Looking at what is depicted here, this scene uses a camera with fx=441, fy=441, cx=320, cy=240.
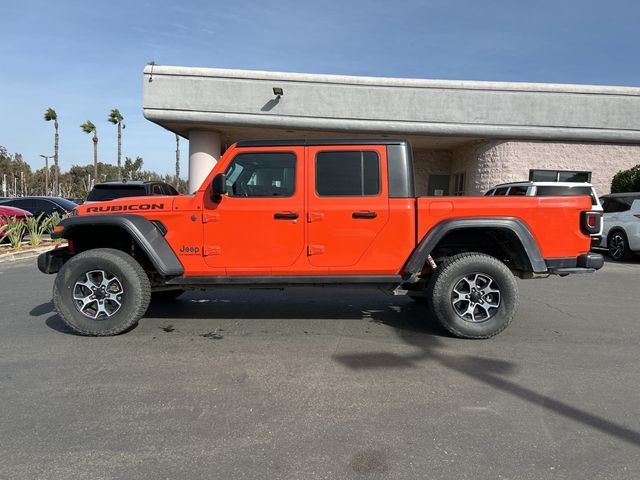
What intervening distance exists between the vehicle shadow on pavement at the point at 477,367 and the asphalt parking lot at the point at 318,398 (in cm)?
2

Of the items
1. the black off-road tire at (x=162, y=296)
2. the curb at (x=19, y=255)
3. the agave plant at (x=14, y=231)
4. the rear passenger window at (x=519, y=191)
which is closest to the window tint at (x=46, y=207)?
the agave plant at (x=14, y=231)

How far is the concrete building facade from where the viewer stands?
14.4m

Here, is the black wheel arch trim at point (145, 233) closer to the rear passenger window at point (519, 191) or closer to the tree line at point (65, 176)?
the rear passenger window at point (519, 191)

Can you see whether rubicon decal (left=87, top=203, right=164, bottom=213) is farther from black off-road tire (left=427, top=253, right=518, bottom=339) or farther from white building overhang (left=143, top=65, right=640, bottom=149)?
white building overhang (left=143, top=65, right=640, bottom=149)

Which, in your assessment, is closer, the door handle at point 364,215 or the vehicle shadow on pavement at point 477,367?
the vehicle shadow on pavement at point 477,367

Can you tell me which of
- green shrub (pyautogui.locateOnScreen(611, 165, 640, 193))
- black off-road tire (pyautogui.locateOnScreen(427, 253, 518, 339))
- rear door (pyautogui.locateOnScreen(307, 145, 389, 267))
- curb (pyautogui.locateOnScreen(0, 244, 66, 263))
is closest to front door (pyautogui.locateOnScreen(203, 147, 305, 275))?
rear door (pyautogui.locateOnScreen(307, 145, 389, 267))

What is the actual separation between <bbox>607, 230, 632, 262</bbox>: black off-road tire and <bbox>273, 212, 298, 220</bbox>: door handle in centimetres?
975

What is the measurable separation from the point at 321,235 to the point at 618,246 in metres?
9.76

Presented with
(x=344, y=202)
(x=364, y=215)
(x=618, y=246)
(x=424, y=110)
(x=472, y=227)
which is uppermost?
(x=424, y=110)

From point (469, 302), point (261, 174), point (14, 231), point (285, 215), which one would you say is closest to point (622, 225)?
point (469, 302)

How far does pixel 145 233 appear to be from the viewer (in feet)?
15.0

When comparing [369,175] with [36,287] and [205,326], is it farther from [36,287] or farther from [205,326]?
[36,287]

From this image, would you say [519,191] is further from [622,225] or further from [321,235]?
[321,235]

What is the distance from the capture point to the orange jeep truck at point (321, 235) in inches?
181
